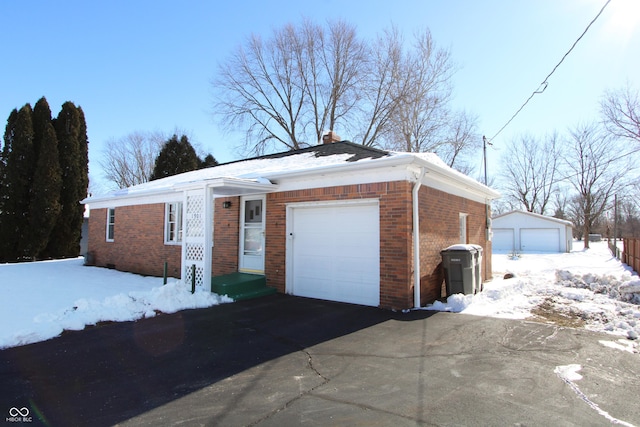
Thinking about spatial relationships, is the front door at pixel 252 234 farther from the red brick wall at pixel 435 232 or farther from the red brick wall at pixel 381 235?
the red brick wall at pixel 435 232

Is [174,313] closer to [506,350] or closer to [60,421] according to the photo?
[60,421]

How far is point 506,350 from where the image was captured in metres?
4.75

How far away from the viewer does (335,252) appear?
8000mm

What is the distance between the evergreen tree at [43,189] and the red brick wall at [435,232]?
19.5m

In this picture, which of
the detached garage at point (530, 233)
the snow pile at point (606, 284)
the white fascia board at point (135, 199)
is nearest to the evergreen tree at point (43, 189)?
the white fascia board at point (135, 199)

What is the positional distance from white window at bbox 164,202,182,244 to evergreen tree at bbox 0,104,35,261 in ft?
37.8

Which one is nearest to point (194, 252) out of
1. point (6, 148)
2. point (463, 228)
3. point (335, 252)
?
point (335, 252)

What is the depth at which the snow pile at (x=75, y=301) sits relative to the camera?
5.69 m

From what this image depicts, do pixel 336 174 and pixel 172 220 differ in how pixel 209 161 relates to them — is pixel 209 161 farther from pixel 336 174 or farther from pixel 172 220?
pixel 336 174

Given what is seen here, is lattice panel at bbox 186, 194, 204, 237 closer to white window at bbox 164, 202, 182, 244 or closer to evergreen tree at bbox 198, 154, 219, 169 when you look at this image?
white window at bbox 164, 202, 182, 244

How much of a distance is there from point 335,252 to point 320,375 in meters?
4.16

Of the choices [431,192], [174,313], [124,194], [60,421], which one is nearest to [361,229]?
[431,192]

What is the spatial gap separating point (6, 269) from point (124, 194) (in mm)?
5144

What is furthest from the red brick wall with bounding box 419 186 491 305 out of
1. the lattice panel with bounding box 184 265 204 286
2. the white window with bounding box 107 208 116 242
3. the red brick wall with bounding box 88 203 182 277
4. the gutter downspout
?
the white window with bounding box 107 208 116 242
